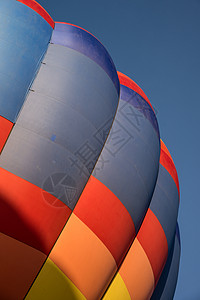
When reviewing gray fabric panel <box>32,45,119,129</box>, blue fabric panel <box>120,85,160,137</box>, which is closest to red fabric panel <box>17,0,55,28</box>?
gray fabric panel <box>32,45,119,129</box>

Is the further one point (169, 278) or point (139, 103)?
point (169, 278)

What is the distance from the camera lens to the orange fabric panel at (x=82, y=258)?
4.69m

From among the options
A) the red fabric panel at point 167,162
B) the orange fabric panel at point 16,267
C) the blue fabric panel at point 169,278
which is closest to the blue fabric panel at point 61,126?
the orange fabric panel at point 16,267

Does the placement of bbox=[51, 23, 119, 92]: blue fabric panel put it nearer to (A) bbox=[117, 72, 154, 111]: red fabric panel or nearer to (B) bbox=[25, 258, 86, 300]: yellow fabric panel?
(A) bbox=[117, 72, 154, 111]: red fabric panel

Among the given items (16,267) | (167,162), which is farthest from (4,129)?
(167,162)

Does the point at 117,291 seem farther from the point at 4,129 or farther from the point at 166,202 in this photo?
the point at 4,129

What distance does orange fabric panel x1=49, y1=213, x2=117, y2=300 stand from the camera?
15.4 ft

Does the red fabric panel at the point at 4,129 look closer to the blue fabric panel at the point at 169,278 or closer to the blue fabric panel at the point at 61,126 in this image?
the blue fabric panel at the point at 61,126

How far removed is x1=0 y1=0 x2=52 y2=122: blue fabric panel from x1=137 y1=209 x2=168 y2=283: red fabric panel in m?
2.39

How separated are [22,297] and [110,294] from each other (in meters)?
1.26

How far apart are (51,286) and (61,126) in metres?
1.76

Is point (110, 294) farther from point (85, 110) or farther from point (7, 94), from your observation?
point (7, 94)

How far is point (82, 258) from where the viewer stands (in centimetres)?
479

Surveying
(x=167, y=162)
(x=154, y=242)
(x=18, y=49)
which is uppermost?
(x=18, y=49)
